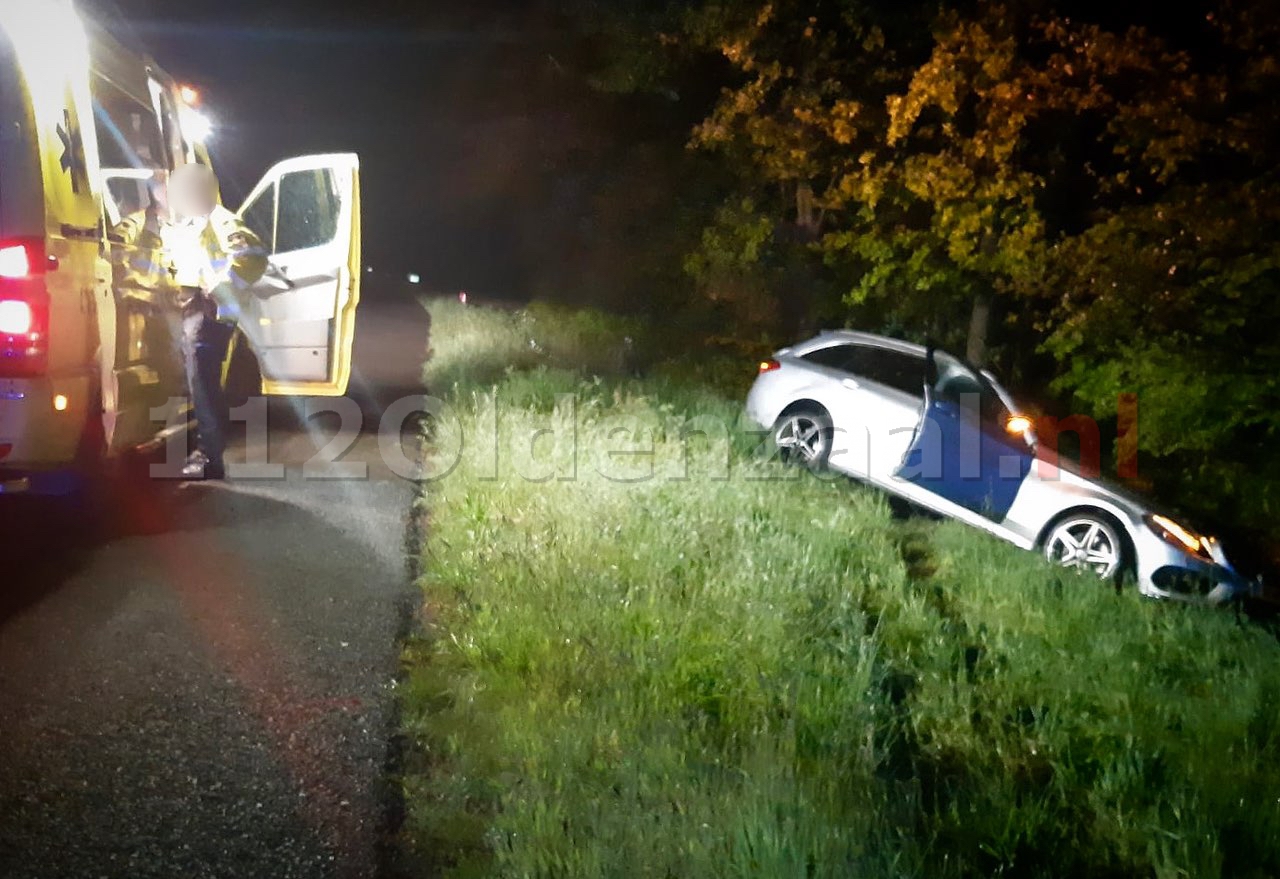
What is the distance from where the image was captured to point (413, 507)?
8.21 m

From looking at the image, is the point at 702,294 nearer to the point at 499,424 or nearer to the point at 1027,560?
the point at 499,424

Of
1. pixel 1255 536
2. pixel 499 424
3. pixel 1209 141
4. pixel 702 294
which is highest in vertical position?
pixel 1209 141

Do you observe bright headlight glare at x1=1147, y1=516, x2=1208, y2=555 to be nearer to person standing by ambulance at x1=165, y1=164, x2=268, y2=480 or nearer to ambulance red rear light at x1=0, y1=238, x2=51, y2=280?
person standing by ambulance at x1=165, y1=164, x2=268, y2=480

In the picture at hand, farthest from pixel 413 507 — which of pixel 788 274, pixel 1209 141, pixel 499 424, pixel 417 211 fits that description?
pixel 417 211

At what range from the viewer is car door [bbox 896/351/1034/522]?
8578 mm

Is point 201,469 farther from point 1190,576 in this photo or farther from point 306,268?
point 1190,576

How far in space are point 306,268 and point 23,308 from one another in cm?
365

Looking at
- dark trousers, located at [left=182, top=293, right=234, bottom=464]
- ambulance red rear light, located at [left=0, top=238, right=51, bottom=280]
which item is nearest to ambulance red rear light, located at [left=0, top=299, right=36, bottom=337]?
ambulance red rear light, located at [left=0, top=238, right=51, bottom=280]

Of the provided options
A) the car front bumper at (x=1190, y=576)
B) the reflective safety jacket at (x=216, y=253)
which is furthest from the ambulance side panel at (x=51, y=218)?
the car front bumper at (x=1190, y=576)

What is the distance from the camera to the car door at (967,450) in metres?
8.58

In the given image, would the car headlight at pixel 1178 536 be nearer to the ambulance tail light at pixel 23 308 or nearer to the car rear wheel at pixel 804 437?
the car rear wheel at pixel 804 437

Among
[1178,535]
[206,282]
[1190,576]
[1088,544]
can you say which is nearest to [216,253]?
[206,282]

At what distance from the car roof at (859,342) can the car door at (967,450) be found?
0.64m

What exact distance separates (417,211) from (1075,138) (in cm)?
3685
